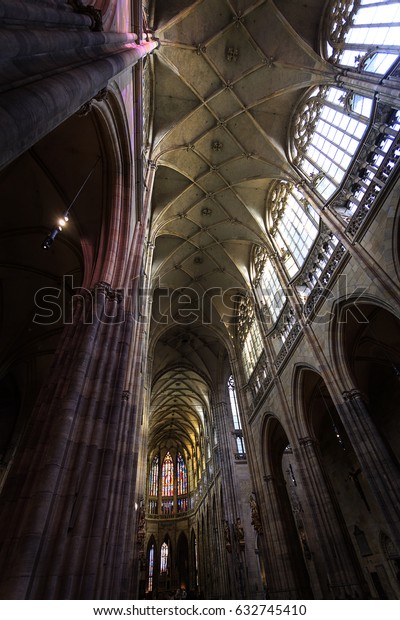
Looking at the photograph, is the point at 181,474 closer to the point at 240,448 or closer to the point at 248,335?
the point at 240,448

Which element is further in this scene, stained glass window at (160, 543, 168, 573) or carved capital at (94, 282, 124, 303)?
stained glass window at (160, 543, 168, 573)

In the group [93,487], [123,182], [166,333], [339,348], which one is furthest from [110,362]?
[166,333]

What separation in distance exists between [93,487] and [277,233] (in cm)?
1372

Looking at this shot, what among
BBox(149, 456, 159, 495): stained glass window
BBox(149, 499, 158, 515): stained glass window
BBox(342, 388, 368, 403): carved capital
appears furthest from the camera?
BBox(149, 456, 159, 495): stained glass window

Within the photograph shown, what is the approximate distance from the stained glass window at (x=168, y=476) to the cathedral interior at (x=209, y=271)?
13493 millimetres

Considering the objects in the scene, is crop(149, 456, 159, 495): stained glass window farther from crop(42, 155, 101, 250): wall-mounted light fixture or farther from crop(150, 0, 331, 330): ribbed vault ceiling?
crop(42, 155, 101, 250): wall-mounted light fixture

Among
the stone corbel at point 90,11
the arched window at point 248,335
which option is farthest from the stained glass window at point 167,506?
the stone corbel at point 90,11

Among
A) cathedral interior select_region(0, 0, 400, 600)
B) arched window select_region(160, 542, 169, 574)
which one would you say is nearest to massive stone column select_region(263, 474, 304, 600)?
cathedral interior select_region(0, 0, 400, 600)

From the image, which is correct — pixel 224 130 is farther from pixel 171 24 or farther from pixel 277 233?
pixel 277 233

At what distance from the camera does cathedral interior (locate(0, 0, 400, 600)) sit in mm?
3844

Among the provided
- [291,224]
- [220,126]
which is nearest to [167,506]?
[291,224]

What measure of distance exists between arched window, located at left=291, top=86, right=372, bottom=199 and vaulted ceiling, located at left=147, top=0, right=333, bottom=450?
679 mm

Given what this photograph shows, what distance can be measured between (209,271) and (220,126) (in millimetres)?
8135

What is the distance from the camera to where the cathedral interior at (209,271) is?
151 inches
